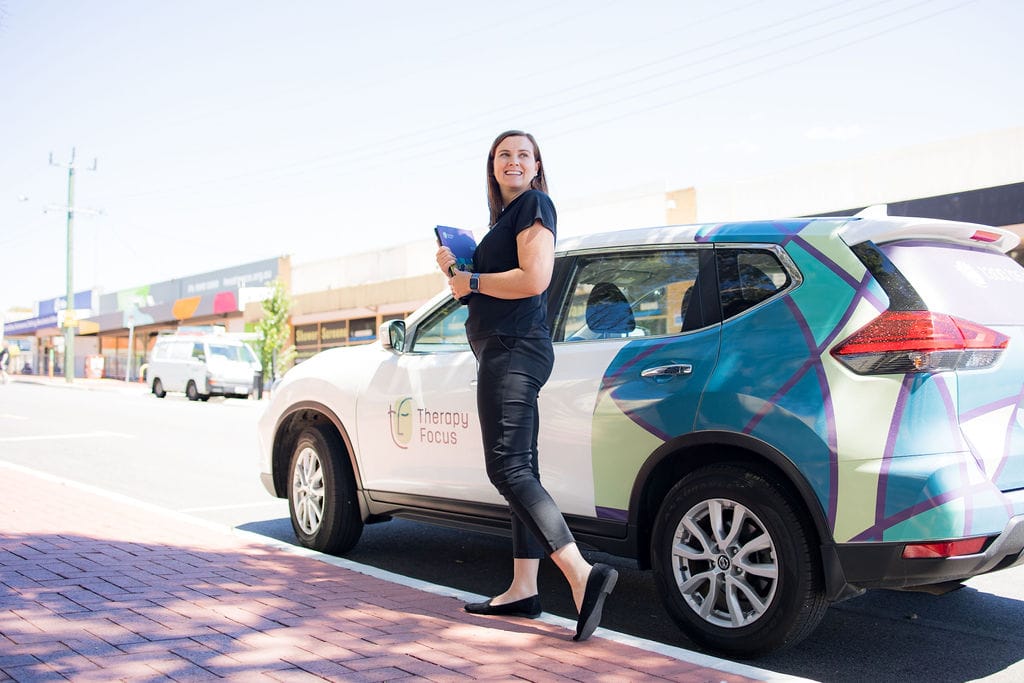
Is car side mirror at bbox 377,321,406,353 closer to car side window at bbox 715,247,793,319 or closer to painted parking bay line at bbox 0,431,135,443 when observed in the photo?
car side window at bbox 715,247,793,319

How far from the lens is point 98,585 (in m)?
4.37

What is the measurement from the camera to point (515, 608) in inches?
160

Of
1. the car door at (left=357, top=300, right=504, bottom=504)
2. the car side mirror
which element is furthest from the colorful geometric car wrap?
the car side mirror

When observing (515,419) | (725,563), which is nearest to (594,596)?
(725,563)

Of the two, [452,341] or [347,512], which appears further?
[347,512]

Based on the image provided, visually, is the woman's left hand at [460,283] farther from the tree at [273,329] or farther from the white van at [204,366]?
the tree at [273,329]

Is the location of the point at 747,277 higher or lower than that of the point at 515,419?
higher

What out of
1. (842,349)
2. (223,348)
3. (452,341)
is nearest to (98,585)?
(452,341)

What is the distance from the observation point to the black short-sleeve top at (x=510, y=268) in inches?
150

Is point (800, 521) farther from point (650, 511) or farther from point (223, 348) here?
point (223, 348)

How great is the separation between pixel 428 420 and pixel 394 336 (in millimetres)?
596

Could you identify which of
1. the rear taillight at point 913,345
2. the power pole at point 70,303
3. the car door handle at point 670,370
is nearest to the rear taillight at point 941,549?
the rear taillight at point 913,345

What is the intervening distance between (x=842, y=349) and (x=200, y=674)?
8.35 ft

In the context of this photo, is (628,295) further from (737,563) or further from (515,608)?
(515,608)
